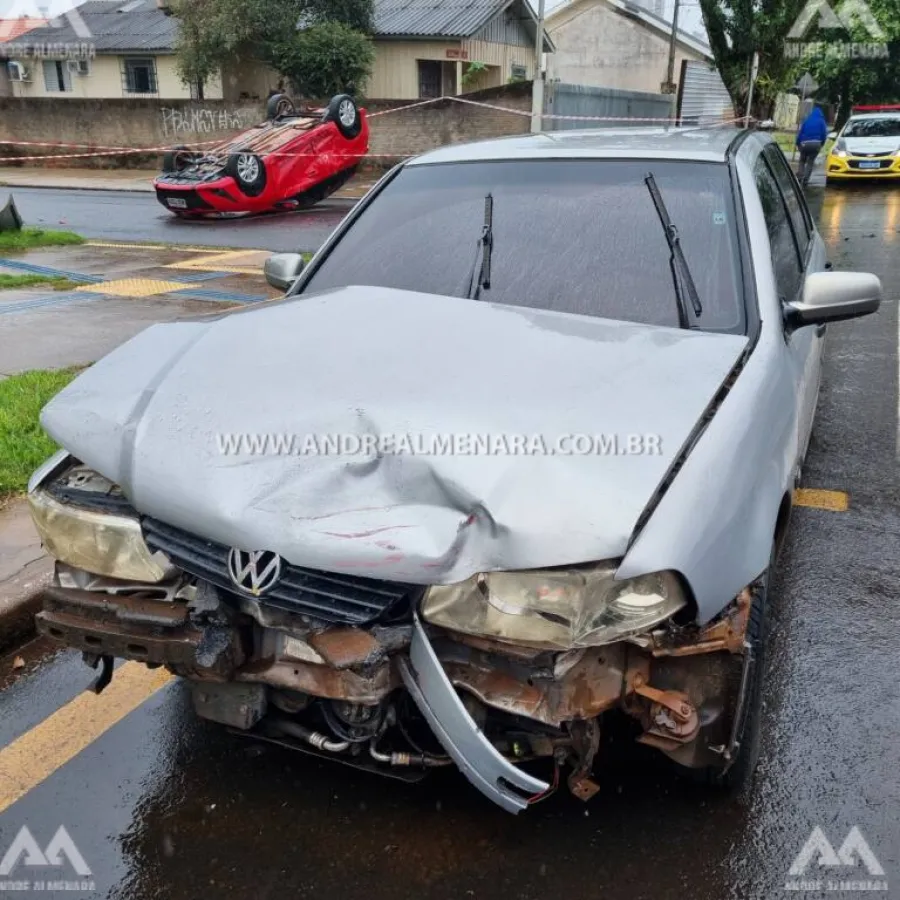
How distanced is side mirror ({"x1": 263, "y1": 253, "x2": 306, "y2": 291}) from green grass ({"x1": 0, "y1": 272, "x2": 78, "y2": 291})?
634cm

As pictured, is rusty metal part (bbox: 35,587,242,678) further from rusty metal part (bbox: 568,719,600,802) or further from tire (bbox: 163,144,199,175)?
tire (bbox: 163,144,199,175)

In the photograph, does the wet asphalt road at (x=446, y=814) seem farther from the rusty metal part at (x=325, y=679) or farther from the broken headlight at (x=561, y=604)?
the broken headlight at (x=561, y=604)

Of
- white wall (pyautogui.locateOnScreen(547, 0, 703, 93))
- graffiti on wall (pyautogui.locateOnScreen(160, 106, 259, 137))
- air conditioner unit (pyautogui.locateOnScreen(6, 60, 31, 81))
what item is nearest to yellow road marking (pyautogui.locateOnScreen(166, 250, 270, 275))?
graffiti on wall (pyautogui.locateOnScreen(160, 106, 259, 137))

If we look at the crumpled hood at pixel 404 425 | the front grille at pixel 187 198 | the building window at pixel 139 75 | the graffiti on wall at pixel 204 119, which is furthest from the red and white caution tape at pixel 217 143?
the crumpled hood at pixel 404 425

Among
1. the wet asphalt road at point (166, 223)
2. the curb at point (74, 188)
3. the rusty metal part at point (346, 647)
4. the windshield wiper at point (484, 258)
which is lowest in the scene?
the wet asphalt road at point (166, 223)

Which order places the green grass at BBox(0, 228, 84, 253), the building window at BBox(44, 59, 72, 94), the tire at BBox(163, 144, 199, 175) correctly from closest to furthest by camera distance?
the green grass at BBox(0, 228, 84, 253) < the tire at BBox(163, 144, 199, 175) < the building window at BBox(44, 59, 72, 94)

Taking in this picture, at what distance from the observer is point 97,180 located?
22797 mm

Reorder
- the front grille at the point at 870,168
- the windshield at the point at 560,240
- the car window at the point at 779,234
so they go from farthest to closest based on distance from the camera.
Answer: the front grille at the point at 870,168 → the car window at the point at 779,234 → the windshield at the point at 560,240

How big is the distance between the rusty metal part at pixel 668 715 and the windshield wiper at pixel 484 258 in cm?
153

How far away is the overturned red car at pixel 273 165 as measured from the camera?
15.0m

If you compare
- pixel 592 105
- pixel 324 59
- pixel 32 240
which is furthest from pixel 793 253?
pixel 324 59

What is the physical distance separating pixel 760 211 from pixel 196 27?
A: 27.6 meters

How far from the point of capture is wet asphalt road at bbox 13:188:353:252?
13.1 meters

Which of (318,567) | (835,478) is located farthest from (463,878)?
(835,478)
